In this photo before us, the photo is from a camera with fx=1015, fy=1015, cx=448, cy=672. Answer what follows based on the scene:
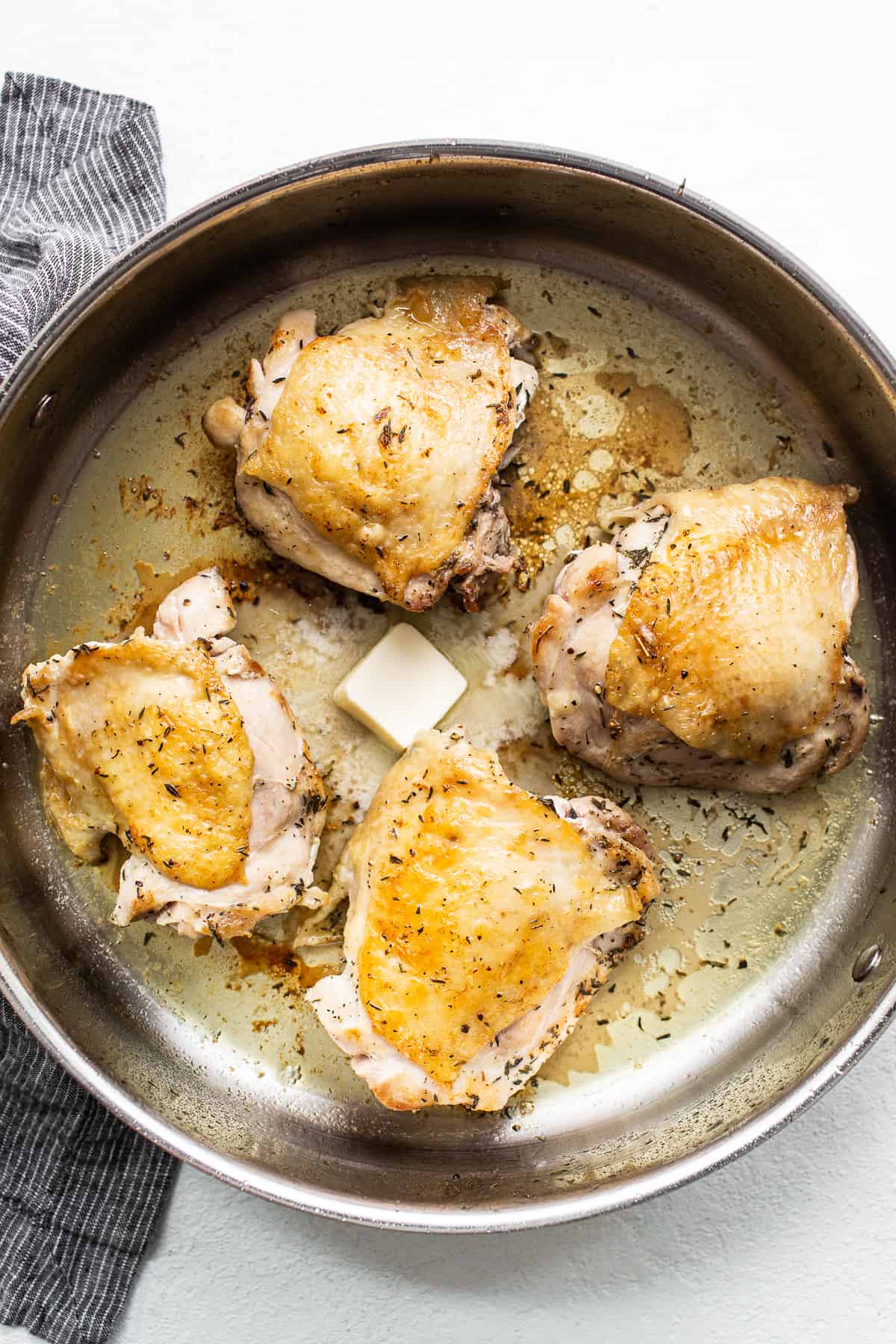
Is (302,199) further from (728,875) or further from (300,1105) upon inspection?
(300,1105)

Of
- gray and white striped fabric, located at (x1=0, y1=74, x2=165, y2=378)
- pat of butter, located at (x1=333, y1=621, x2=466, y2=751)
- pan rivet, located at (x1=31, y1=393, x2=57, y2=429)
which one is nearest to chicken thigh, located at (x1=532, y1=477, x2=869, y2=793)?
pat of butter, located at (x1=333, y1=621, x2=466, y2=751)

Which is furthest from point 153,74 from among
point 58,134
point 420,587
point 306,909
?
point 306,909

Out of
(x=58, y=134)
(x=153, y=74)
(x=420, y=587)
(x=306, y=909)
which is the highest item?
(x=153, y=74)

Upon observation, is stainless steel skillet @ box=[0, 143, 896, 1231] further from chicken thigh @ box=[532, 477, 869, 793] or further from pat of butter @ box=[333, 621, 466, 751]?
pat of butter @ box=[333, 621, 466, 751]

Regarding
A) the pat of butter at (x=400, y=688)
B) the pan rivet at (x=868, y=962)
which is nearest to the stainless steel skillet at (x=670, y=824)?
the pan rivet at (x=868, y=962)

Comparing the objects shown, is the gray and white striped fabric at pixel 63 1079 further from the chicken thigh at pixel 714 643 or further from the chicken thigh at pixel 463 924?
the chicken thigh at pixel 714 643
